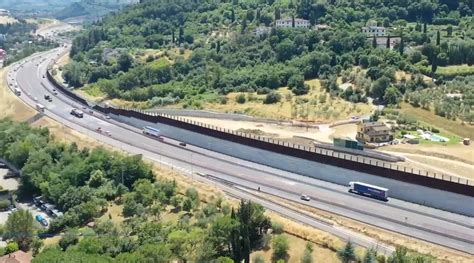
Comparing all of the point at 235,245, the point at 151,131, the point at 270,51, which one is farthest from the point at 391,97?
the point at 235,245

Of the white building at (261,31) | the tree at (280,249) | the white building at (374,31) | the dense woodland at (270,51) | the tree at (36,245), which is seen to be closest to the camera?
the tree at (280,249)

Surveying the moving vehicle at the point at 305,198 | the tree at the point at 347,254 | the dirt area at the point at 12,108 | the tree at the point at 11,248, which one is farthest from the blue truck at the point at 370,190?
the dirt area at the point at 12,108

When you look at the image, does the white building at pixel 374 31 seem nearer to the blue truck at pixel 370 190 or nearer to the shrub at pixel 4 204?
A: the blue truck at pixel 370 190

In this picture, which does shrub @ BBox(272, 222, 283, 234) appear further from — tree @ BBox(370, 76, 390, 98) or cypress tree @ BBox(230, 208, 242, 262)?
tree @ BBox(370, 76, 390, 98)

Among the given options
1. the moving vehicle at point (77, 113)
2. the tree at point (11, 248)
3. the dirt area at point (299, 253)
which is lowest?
the tree at point (11, 248)

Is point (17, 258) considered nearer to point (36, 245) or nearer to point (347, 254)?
point (36, 245)

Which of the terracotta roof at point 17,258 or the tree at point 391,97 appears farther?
the tree at point 391,97
